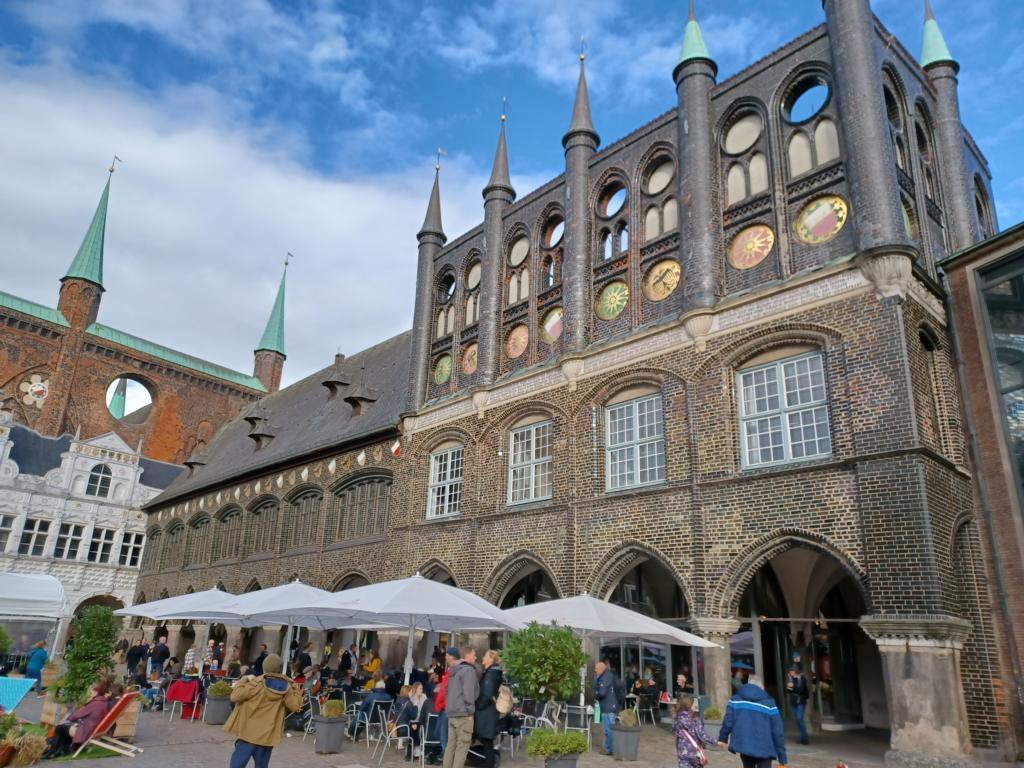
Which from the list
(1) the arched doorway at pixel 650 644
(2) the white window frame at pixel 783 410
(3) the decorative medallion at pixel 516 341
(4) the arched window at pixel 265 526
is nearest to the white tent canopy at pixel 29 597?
(4) the arched window at pixel 265 526

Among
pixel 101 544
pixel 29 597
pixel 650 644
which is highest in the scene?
pixel 101 544

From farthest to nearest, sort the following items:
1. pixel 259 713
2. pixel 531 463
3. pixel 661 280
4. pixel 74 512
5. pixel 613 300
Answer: pixel 74 512, pixel 531 463, pixel 613 300, pixel 661 280, pixel 259 713

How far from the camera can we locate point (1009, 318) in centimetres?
1432

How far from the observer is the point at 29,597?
69.0ft

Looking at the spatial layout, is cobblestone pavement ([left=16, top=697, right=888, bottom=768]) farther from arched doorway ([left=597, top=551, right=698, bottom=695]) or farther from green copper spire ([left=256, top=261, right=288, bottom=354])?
green copper spire ([left=256, top=261, right=288, bottom=354])

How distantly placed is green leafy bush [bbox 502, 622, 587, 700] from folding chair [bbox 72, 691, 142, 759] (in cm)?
536

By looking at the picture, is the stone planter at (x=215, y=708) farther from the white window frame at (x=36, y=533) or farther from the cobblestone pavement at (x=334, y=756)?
the white window frame at (x=36, y=533)

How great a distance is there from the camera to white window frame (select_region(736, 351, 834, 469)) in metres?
13.9

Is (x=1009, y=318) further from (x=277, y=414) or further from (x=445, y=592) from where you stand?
(x=277, y=414)

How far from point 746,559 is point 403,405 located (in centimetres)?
1376

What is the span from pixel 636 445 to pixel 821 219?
5857 mm

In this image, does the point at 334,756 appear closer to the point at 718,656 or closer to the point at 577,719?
the point at 577,719

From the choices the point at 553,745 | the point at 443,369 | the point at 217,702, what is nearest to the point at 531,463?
the point at 443,369

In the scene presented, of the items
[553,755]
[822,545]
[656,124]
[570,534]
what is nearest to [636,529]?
[570,534]
